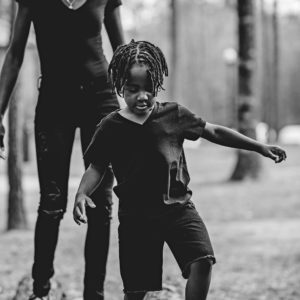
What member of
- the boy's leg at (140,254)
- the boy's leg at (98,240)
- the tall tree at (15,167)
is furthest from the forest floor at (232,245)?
the boy's leg at (140,254)

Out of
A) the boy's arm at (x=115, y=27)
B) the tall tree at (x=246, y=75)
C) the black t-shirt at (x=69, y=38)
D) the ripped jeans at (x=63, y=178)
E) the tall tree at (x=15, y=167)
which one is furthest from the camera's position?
the tall tree at (x=246, y=75)

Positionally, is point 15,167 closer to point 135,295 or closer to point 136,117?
point 135,295

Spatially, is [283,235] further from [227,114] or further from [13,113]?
[227,114]

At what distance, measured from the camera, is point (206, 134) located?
3039 mm

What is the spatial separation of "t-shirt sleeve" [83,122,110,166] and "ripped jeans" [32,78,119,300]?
0.59 m

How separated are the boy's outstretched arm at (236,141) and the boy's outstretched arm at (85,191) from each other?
51 centimetres

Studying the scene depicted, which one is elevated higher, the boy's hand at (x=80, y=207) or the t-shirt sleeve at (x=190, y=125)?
the t-shirt sleeve at (x=190, y=125)

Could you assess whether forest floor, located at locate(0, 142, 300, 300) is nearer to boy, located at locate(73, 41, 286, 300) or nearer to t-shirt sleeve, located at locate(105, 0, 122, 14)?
boy, located at locate(73, 41, 286, 300)

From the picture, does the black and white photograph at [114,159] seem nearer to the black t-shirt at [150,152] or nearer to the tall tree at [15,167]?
the black t-shirt at [150,152]

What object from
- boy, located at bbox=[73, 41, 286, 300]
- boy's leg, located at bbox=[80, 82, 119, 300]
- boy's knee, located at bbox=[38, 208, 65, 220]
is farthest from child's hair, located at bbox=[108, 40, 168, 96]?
boy's knee, located at bbox=[38, 208, 65, 220]

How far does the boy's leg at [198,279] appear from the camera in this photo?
294 cm

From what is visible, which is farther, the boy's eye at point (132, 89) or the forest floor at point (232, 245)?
the forest floor at point (232, 245)

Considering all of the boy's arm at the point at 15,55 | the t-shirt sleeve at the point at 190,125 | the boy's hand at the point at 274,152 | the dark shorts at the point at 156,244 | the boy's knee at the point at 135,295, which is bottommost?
the boy's knee at the point at 135,295

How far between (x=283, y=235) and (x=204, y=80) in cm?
4123
